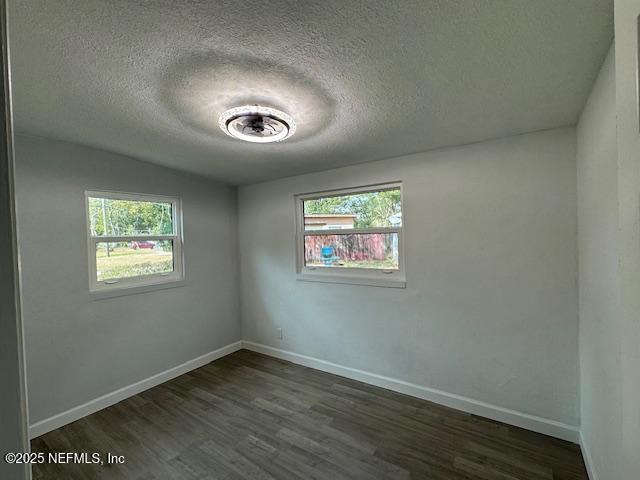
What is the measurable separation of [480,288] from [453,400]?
3.19 ft

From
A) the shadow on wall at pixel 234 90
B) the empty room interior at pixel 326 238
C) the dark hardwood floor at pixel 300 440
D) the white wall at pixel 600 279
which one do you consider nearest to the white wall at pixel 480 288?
the empty room interior at pixel 326 238

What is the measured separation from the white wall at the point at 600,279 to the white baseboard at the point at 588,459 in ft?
0.04

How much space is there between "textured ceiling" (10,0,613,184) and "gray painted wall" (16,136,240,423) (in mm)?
410

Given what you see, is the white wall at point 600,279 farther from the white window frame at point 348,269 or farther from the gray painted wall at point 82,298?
the gray painted wall at point 82,298

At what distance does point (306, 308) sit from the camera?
3164mm

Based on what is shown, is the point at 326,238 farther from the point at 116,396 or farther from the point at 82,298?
the point at 116,396

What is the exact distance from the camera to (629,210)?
1.82 feet

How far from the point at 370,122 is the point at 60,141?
8.15 feet

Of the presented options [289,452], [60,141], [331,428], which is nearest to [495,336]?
[331,428]

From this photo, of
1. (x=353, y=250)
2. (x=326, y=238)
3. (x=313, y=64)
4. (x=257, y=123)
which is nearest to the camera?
(x=313, y=64)

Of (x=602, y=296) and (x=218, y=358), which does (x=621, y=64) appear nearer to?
(x=602, y=296)

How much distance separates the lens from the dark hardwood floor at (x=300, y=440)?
Answer: 5.70ft

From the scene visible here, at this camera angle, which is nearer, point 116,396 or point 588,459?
point 588,459

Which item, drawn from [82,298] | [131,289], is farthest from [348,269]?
[82,298]
